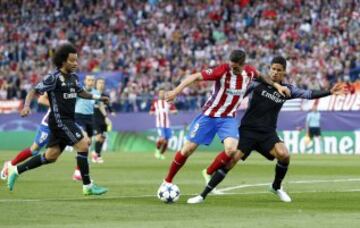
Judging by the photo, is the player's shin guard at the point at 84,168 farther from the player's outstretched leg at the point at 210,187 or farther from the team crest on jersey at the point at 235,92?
the team crest on jersey at the point at 235,92

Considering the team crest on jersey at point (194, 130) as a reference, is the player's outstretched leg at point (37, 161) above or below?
below

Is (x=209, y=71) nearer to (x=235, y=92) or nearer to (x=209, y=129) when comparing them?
(x=235, y=92)

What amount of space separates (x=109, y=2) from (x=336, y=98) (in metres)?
18.4

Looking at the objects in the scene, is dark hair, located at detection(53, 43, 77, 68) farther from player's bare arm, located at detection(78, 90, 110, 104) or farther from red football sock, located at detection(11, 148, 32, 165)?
red football sock, located at detection(11, 148, 32, 165)

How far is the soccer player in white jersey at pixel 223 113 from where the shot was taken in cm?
1547

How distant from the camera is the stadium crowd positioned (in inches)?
1666

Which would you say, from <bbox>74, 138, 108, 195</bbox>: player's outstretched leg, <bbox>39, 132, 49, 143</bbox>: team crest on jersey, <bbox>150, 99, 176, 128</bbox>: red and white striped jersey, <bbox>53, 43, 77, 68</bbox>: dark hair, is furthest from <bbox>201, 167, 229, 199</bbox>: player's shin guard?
<bbox>150, 99, 176, 128</bbox>: red and white striped jersey

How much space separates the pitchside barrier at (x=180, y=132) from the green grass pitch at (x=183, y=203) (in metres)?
14.3

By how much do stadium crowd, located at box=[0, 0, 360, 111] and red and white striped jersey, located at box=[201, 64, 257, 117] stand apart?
897 inches

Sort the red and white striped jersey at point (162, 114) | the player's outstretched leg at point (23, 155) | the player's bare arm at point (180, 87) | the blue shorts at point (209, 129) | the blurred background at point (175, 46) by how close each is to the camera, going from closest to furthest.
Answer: the player's bare arm at point (180, 87)
the blue shorts at point (209, 129)
the player's outstretched leg at point (23, 155)
the red and white striped jersey at point (162, 114)
the blurred background at point (175, 46)

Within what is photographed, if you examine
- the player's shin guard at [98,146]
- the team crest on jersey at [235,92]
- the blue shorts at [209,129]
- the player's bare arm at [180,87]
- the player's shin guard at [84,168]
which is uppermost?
the player's bare arm at [180,87]

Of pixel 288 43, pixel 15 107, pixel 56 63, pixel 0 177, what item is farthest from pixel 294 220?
pixel 15 107

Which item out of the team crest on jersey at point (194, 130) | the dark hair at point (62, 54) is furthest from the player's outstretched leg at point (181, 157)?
the dark hair at point (62, 54)

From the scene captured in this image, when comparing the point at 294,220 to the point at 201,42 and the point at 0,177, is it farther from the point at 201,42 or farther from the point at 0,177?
the point at 201,42
